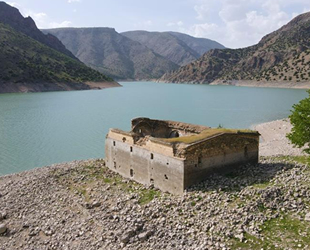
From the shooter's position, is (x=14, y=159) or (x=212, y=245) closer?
(x=212, y=245)

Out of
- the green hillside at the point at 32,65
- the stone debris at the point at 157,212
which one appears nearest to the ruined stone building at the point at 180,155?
the stone debris at the point at 157,212

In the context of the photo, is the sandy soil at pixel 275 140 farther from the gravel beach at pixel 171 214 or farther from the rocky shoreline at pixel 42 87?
the rocky shoreline at pixel 42 87

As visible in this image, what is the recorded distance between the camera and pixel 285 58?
19925 cm

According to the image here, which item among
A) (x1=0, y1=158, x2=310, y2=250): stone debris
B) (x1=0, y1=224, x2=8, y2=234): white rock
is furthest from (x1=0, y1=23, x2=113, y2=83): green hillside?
(x1=0, y1=224, x2=8, y2=234): white rock

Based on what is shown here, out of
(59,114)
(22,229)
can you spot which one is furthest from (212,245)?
(59,114)

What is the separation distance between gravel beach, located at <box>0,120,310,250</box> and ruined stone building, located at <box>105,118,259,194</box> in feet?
2.44

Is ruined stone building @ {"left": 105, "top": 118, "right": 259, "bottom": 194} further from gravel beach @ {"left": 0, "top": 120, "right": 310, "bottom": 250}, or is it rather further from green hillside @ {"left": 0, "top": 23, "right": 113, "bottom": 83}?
green hillside @ {"left": 0, "top": 23, "right": 113, "bottom": 83}

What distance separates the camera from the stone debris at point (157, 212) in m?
16.3

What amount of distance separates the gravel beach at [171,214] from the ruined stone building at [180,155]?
0.74 metres

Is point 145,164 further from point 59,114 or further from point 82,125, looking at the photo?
point 59,114

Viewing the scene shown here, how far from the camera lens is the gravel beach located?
15.7m

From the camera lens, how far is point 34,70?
140 meters

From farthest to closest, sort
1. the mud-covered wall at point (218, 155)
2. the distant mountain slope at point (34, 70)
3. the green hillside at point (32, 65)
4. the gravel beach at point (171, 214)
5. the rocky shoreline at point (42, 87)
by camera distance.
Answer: the green hillside at point (32, 65)
the distant mountain slope at point (34, 70)
the rocky shoreline at point (42, 87)
the mud-covered wall at point (218, 155)
the gravel beach at point (171, 214)

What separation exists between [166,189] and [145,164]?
2.72m
